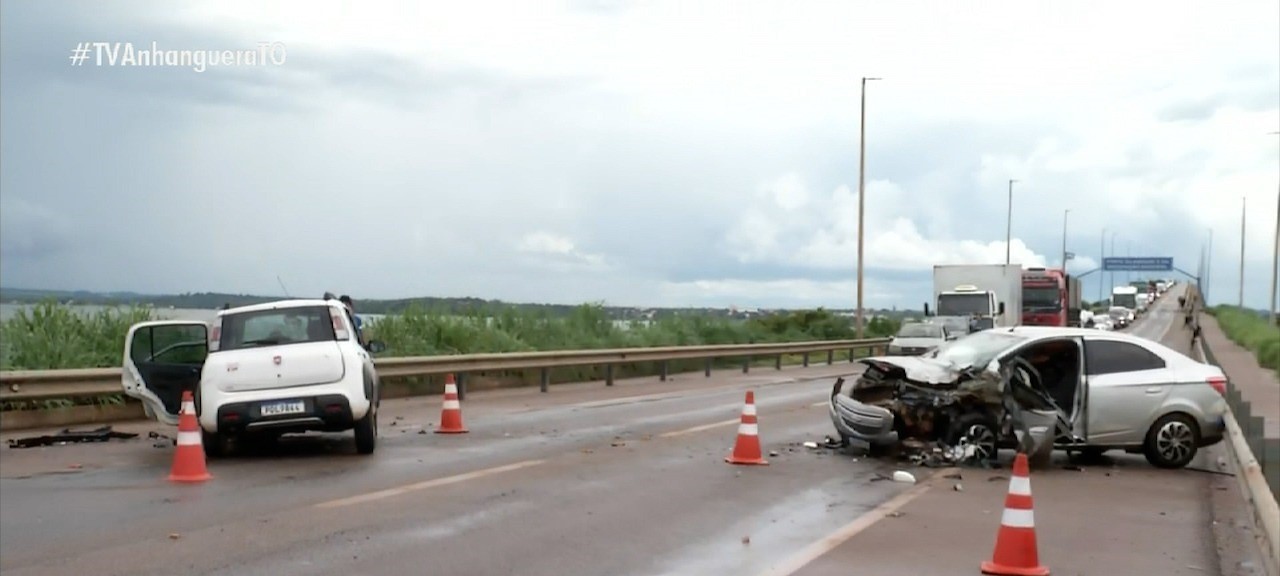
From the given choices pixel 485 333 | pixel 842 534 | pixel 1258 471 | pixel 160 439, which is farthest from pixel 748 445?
pixel 485 333

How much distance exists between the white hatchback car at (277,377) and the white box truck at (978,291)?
92.5 feet

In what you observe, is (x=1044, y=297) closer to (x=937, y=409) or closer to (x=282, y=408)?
(x=937, y=409)

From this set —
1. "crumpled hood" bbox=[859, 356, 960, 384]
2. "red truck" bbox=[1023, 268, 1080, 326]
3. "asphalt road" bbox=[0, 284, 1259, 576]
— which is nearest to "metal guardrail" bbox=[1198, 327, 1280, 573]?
"asphalt road" bbox=[0, 284, 1259, 576]

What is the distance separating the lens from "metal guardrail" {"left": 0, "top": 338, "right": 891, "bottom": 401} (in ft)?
50.5

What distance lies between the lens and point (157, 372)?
48.3 ft

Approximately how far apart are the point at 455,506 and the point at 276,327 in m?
4.32

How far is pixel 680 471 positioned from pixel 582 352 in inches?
538

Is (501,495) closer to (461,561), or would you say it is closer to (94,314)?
(461,561)

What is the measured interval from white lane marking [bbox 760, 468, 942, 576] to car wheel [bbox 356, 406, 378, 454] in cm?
544

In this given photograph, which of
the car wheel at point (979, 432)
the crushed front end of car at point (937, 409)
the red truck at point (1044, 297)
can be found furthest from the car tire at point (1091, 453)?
the red truck at point (1044, 297)

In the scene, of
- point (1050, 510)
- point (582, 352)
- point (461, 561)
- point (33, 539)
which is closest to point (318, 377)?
point (33, 539)

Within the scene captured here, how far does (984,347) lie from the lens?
1484 centimetres

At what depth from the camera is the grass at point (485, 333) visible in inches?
722

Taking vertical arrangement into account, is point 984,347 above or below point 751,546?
above
